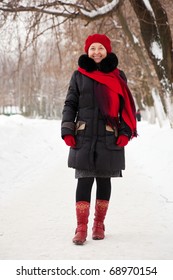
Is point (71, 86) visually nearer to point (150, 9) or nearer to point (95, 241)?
point (95, 241)

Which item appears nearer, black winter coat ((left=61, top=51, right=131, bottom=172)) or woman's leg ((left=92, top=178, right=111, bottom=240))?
black winter coat ((left=61, top=51, right=131, bottom=172))

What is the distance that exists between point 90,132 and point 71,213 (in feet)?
4.81

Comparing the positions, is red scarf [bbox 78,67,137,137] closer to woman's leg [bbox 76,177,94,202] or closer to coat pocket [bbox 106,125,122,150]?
coat pocket [bbox 106,125,122,150]

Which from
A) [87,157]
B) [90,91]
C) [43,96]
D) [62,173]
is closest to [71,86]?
[90,91]

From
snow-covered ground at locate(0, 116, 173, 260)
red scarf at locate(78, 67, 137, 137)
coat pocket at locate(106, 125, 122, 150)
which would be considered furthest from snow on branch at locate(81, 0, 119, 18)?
coat pocket at locate(106, 125, 122, 150)

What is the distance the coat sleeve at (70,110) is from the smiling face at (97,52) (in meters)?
0.23

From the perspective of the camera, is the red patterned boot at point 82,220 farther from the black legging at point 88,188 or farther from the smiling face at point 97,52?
the smiling face at point 97,52

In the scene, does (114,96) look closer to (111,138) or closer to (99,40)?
(111,138)

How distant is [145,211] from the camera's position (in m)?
4.95

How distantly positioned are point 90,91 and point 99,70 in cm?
22

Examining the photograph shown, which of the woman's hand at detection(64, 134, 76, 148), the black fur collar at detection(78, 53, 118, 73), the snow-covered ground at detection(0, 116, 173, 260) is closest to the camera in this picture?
the snow-covered ground at detection(0, 116, 173, 260)

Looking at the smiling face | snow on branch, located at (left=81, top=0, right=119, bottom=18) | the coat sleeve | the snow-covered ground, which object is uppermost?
snow on branch, located at (left=81, top=0, right=119, bottom=18)

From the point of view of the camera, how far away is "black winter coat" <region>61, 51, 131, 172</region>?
147 inches

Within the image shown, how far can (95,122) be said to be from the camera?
12.2 feet
